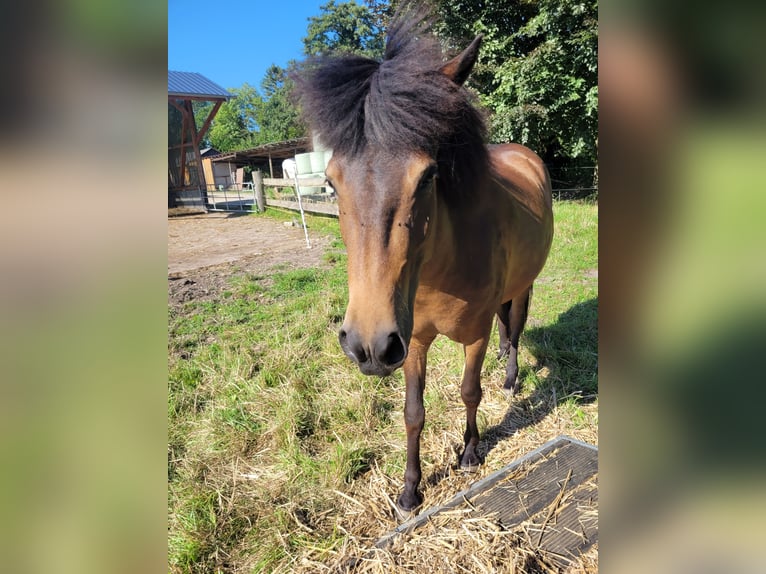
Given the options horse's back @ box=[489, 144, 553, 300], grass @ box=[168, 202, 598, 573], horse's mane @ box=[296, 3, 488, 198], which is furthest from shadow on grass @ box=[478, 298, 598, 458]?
horse's mane @ box=[296, 3, 488, 198]

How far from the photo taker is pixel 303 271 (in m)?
6.89

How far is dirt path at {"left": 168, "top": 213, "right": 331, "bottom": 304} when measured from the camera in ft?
A: 21.6

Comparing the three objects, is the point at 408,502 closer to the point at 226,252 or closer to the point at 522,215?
the point at 522,215

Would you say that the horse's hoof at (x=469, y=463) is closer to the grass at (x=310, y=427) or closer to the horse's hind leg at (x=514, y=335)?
the grass at (x=310, y=427)

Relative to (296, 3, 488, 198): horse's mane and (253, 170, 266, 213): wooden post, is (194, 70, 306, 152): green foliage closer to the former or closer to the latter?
(253, 170, 266, 213): wooden post

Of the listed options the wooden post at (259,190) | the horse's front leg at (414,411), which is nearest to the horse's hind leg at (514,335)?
the horse's front leg at (414,411)

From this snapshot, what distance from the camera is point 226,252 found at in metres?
9.05

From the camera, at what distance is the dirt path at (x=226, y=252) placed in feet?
21.6

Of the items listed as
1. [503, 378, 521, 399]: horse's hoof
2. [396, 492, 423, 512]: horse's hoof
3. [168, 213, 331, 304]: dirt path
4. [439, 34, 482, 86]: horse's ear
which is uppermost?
[439, 34, 482, 86]: horse's ear

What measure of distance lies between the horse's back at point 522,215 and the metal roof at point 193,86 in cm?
754

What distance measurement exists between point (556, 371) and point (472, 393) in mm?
1514
